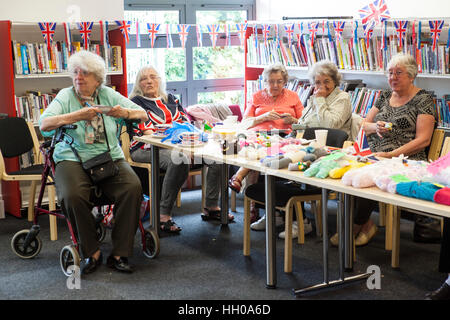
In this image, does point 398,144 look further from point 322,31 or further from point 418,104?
point 322,31

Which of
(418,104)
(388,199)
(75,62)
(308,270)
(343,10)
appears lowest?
(308,270)

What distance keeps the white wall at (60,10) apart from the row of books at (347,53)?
145cm

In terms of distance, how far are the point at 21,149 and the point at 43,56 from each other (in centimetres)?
83

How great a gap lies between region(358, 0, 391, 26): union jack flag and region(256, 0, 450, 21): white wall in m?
0.15

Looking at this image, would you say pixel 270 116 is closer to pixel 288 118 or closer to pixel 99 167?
pixel 288 118

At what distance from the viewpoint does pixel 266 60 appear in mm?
6172

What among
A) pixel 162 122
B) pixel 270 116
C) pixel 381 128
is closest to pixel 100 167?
pixel 162 122

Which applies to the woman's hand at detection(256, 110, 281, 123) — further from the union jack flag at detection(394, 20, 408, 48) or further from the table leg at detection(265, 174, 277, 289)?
the table leg at detection(265, 174, 277, 289)

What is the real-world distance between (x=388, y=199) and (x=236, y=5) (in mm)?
4380

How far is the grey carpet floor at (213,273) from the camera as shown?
341 cm

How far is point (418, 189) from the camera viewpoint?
264 centimetres

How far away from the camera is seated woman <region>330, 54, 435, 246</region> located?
4102 mm

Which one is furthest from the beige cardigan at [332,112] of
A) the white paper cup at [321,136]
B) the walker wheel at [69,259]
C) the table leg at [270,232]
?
the walker wheel at [69,259]

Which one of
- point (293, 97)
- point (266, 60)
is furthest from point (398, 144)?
point (266, 60)
